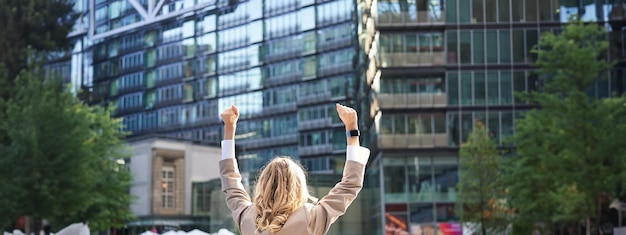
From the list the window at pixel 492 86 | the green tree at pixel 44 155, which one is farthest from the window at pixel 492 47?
the green tree at pixel 44 155

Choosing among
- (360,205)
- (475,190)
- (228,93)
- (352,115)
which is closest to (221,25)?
(228,93)

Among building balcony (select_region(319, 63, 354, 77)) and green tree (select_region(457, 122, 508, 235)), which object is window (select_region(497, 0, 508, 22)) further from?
building balcony (select_region(319, 63, 354, 77))

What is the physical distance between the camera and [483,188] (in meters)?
50.2

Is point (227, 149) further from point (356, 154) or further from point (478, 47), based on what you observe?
point (478, 47)

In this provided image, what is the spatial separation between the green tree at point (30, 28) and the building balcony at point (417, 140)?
60.3ft

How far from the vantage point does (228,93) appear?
353 feet

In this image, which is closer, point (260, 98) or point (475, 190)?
point (475, 190)

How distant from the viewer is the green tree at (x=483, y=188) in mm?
49938

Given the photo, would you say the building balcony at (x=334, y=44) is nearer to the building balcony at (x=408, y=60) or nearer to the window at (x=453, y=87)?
the building balcony at (x=408, y=60)

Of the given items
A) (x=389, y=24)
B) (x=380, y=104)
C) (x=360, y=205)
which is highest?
(x=389, y=24)

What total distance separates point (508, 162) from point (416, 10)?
14988mm

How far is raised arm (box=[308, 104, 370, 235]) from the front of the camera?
176 inches

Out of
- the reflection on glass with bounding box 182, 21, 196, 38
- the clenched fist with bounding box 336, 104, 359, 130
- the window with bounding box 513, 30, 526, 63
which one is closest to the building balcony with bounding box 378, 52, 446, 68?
the window with bounding box 513, 30, 526, 63

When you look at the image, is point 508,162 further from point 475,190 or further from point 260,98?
point 260,98
